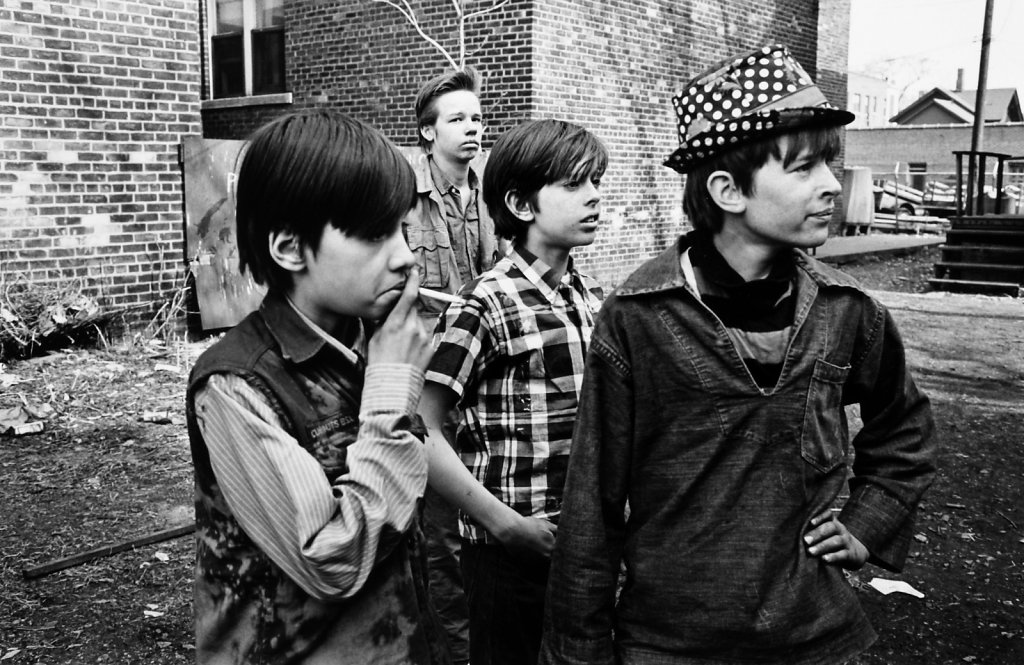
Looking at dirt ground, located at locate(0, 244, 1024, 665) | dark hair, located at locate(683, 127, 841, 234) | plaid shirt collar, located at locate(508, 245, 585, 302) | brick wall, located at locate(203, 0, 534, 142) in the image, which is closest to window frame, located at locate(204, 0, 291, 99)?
brick wall, located at locate(203, 0, 534, 142)

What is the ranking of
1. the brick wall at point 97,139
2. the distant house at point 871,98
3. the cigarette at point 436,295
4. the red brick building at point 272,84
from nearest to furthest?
the cigarette at point 436,295, the brick wall at point 97,139, the red brick building at point 272,84, the distant house at point 871,98

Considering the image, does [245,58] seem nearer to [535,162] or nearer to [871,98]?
[535,162]

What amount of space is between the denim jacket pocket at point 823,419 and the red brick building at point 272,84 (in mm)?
7290

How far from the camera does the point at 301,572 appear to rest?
1.43 meters

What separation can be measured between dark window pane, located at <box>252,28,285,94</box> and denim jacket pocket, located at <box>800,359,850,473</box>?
1323cm

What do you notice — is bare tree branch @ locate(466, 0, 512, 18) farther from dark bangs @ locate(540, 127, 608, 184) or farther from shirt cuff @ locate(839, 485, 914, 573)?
shirt cuff @ locate(839, 485, 914, 573)

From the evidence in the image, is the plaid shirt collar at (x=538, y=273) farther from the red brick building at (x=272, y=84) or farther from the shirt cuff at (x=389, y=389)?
the red brick building at (x=272, y=84)

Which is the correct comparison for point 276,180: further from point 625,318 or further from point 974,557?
point 974,557

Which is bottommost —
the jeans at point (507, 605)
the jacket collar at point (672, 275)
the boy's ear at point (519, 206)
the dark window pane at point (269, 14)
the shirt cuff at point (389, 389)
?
the jeans at point (507, 605)

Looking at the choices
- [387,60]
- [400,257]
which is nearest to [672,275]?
[400,257]

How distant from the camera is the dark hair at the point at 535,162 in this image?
8.74ft

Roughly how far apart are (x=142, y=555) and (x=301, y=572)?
3352 millimetres

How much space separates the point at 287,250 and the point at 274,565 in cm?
50

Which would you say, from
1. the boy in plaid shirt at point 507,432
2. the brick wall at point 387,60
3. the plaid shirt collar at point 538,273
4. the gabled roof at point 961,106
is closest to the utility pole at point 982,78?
the brick wall at point 387,60
